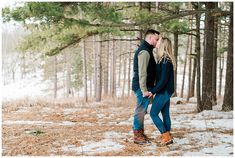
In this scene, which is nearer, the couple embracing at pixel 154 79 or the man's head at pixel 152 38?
the couple embracing at pixel 154 79

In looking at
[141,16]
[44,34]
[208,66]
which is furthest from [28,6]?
[208,66]

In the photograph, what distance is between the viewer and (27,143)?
6590 millimetres

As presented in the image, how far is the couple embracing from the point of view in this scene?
621cm

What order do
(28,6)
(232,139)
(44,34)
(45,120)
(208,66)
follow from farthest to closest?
(44,34) < (208,66) < (45,120) < (28,6) < (232,139)

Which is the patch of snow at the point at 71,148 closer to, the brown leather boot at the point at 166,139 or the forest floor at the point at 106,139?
the forest floor at the point at 106,139

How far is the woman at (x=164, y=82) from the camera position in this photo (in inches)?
245

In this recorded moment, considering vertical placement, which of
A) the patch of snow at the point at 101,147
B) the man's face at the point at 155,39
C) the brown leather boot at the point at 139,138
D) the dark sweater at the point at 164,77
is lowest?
the patch of snow at the point at 101,147

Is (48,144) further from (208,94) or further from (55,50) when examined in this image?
(55,50)

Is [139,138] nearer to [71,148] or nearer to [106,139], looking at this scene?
[106,139]

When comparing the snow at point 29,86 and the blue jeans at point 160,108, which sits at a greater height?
the blue jeans at point 160,108

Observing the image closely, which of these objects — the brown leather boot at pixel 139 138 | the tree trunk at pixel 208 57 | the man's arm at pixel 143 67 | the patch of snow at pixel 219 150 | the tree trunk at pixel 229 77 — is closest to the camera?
the patch of snow at pixel 219 150

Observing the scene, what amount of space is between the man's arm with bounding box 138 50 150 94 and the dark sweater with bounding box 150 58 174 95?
175mm

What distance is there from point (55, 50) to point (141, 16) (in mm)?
4407

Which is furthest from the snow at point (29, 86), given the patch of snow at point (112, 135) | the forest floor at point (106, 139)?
the patch of snow at point (112, 135)
